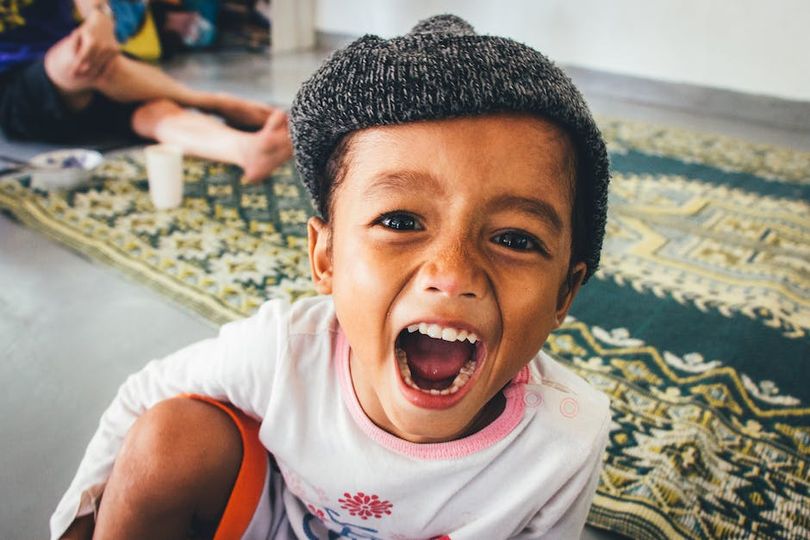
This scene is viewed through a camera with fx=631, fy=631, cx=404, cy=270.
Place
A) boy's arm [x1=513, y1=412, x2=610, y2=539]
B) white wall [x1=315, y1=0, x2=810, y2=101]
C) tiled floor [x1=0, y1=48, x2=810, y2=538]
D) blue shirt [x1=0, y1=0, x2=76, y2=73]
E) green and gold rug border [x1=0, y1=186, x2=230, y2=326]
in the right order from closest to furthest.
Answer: boy's arm [x1=513, y1=412, x2=610, y2=539]
tiled floor [x1=0, y1=48, x2=810, y2=538]
green and gold rug border [x1=0, y1=186, x2=230, y2=326]
blue shirt [x1=0, y1=0, x2=76, y2=73]
white wall [x1=315, y1=0, x2=810, y2=101]

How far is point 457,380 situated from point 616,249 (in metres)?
1.19

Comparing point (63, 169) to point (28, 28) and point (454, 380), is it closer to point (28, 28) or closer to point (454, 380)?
point (28, 28)

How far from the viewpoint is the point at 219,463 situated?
658 millimetres

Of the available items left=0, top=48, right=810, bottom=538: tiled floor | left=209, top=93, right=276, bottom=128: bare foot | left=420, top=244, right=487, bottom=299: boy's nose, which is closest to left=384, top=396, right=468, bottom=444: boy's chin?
left=420, top=244, right=487, bottom=299: boy's nose

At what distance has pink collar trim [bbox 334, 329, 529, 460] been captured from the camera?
24.2 inches

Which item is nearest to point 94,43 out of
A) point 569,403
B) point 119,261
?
point 119,261

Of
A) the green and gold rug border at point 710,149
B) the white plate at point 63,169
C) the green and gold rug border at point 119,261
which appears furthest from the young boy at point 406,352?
the green and gold rug border at point 710,149

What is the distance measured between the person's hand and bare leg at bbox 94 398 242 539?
158 centimetres

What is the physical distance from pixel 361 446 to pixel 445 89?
355mm

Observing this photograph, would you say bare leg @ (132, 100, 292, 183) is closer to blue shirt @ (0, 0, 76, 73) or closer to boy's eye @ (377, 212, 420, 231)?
blue shirt @ (0, 0, 76, 73)

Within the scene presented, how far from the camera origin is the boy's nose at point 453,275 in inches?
19.5

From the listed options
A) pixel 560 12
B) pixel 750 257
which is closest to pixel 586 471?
pixel 750 257

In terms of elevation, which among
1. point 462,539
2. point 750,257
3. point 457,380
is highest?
point 457,380

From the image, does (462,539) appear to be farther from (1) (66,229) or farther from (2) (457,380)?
(1) (66,229)
